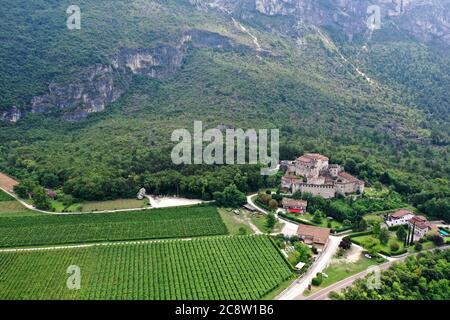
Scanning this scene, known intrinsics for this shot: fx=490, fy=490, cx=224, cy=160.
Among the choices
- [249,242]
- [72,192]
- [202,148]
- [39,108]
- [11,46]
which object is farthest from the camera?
[11,46]

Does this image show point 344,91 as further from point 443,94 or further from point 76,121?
point 76,121

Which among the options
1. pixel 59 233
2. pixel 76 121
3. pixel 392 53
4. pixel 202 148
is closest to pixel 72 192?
pixel 59 233

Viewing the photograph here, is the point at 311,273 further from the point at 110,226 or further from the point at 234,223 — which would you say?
the point at 110,226

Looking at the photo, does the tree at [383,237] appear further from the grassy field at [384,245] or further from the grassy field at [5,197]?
the grassy field at [5,197]

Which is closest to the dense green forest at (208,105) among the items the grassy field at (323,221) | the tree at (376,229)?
the grassy field at (323,221)

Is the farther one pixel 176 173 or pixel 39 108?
pixel 39 108

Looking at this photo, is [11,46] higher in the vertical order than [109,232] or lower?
higher
